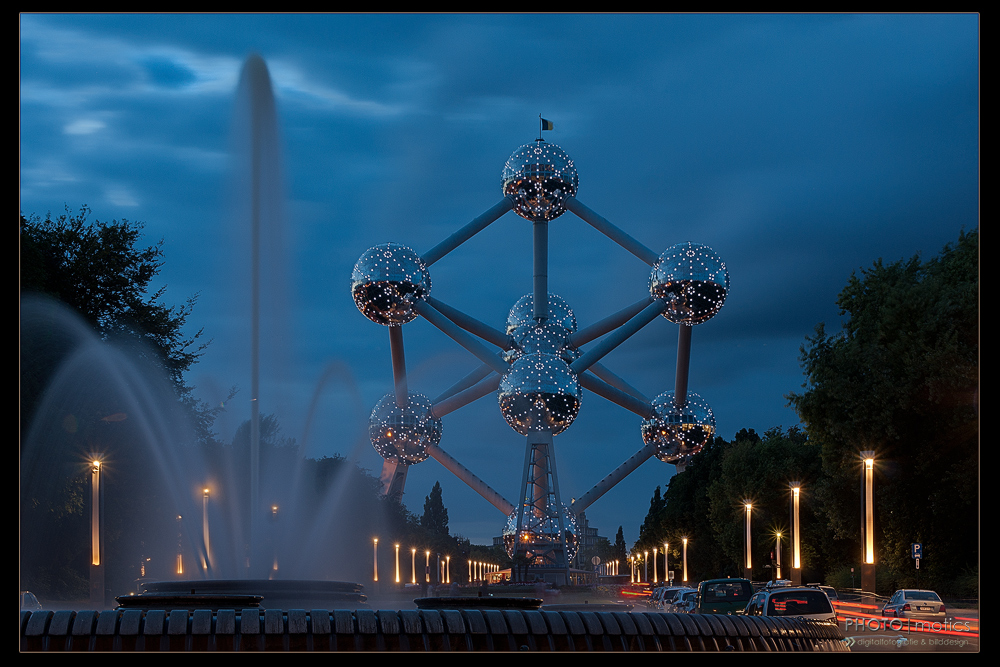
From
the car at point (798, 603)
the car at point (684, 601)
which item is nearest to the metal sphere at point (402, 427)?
the car at point (684, 601)

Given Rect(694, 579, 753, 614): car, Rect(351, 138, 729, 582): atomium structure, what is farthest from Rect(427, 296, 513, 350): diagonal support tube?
Rect(694, 579, 753, 614): car

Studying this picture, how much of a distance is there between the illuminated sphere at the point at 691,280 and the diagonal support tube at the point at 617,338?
5.87 ft

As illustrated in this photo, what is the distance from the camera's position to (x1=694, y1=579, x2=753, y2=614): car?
30484 millimetres

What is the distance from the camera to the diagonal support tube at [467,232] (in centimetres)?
5509

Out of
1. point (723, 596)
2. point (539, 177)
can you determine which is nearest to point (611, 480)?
point (539, 177)

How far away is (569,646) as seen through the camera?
30.6 feet

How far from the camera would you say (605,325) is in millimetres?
61094

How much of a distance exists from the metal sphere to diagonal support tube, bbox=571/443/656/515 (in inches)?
572

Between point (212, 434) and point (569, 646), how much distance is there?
39.3 m

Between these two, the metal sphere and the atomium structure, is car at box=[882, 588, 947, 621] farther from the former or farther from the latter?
the metal sphere

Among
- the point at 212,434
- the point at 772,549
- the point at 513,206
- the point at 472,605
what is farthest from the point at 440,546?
the point at 472,605

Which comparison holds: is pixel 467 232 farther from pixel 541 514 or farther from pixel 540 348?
pixel 541 514
